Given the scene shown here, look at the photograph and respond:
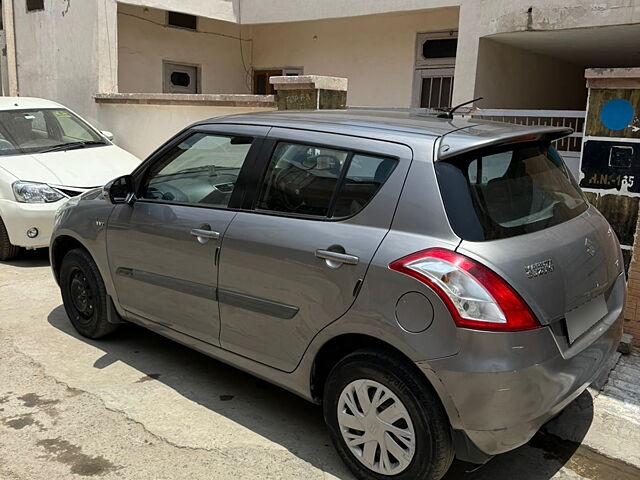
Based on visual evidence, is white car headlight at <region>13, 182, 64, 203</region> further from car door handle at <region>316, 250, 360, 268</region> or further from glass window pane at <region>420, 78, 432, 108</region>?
A: glass window pane at <region>420, 78, 432, 108</region>

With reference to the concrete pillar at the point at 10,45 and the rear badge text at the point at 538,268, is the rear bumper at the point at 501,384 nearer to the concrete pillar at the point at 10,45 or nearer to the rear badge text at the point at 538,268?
the rear badge text at the point at 538,268

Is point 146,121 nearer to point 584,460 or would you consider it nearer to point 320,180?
point 320,180

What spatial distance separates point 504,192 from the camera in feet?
9.04

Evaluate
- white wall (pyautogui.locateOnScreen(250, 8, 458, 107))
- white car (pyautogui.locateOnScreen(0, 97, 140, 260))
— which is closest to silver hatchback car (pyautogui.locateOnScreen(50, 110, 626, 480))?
white car (pyautogui.locateOnScreen(0, 97, 140, 260))

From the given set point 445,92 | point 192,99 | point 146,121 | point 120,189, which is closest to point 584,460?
point 120,189

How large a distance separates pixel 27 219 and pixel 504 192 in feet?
16.5

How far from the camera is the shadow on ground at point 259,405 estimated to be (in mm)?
3084

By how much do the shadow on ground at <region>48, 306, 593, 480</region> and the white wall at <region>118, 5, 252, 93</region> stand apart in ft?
30.3

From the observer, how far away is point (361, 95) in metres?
12.6

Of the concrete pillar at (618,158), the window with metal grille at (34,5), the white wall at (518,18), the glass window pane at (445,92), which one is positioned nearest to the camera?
the concrete pillar at (618,158)

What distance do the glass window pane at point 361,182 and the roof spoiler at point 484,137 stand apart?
0.26 metres

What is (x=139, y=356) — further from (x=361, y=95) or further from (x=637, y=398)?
(x=361, y=95)

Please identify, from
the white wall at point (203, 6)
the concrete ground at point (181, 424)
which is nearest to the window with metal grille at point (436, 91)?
the white wall at point (203, 6)

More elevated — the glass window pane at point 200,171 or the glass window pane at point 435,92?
the glass window pane at point 435,92
